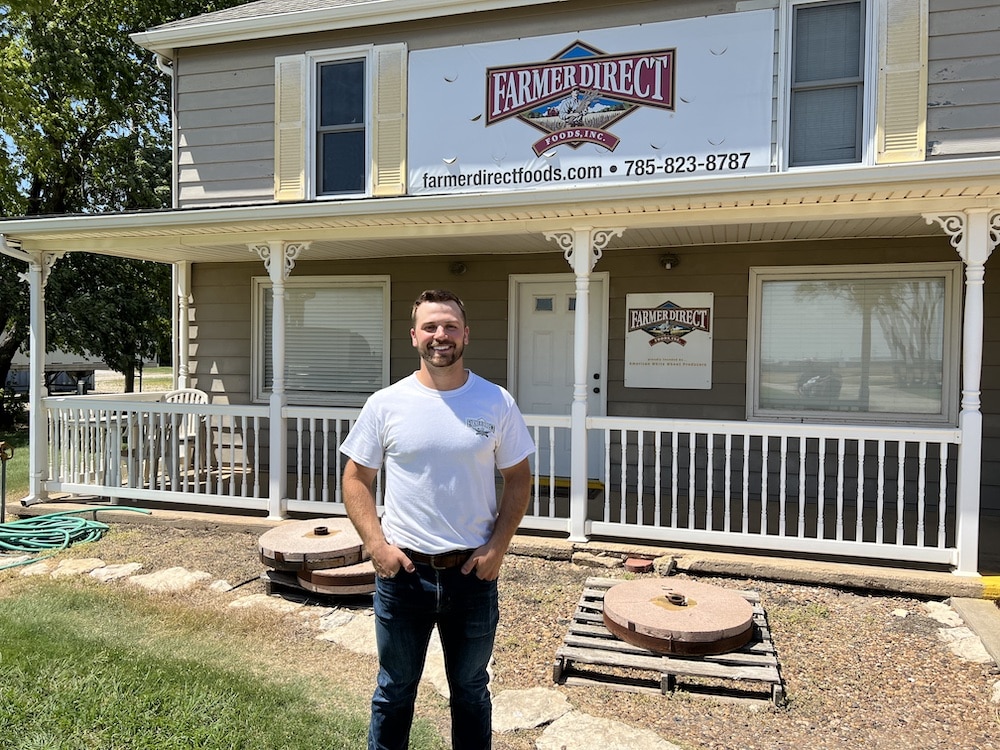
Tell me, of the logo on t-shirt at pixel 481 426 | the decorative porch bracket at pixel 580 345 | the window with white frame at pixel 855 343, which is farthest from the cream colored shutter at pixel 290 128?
the logo on t-shirt at pixel 481 426

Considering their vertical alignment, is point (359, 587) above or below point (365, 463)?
below

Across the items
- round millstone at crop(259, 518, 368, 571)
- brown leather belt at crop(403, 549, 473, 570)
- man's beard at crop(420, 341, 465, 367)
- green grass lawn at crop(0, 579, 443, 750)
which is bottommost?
green grass lawn at crop(0, 579, 443, 750)

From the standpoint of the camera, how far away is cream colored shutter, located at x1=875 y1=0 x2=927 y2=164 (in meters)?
6.47

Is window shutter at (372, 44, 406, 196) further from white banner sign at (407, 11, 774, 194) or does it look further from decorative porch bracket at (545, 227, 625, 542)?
decorative porch bracket at (545, 227, 625, 542)

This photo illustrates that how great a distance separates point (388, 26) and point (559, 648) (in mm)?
6729

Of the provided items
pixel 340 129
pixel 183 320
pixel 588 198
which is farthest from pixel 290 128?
pixel 588 198

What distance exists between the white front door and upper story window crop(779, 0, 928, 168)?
2.42m

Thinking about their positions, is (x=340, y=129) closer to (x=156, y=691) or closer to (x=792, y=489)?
(x=792, y=489)

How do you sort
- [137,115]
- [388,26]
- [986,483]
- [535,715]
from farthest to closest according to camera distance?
[137,115], [388,26], [986,483], [535,715]

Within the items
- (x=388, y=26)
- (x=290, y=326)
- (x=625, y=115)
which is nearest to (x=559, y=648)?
(x=625, y=115)

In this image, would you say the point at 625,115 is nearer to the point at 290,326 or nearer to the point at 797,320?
the point at 797,320

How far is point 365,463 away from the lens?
8.00 ft

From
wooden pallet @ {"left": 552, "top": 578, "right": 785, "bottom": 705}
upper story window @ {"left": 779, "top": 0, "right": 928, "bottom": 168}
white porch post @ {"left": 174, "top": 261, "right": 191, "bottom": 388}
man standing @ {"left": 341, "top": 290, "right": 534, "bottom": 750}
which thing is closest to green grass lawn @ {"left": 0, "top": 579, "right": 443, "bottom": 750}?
man standing @ {"left": 341, "top": 290, "right": 534, "bottom": 750}

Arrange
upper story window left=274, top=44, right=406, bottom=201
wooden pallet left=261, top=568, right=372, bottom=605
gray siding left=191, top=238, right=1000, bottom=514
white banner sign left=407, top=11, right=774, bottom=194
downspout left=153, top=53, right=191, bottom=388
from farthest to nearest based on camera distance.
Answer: downspout left=153, top=53, right=191, bottom=388 → upper story window left=274, top=44, right=406, bottom=201 → white banner sign left=407, top=11, right=774, bottom=194 → gray siding left=191, top=238, right=1000, bottom=514 → wooden pallet left=261, top=568, right=372, bottom=605
